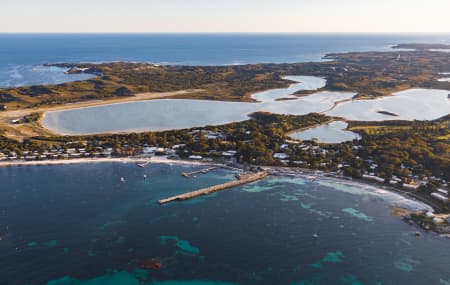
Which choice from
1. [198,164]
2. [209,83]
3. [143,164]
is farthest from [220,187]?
[209,83]

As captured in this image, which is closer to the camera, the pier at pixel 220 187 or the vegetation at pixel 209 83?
the pier at pixel 220 187

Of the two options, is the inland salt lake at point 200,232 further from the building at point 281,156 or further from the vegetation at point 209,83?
the vegetation at point 209,83

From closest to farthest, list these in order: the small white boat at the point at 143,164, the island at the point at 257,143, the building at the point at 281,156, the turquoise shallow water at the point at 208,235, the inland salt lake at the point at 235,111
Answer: the turquoise shallow water at the point at 208,235 < the island at the point at 257,143 < the small white boat at the point at 143,164 < the building at the point at 281,156 < the inland salt lake at the point at 235,111

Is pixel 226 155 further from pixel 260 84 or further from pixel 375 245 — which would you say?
pixel 260 84

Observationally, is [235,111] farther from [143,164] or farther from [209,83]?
[209,83]

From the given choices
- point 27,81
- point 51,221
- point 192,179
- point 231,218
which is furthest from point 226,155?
point 27,81

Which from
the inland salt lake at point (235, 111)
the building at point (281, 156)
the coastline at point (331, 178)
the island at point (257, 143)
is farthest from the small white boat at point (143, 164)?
the inland salt lake at point (235, 111)

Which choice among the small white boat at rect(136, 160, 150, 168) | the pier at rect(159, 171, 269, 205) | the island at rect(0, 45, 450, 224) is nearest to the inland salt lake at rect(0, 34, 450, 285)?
the pier at rect(159, 171, 269, 205)
